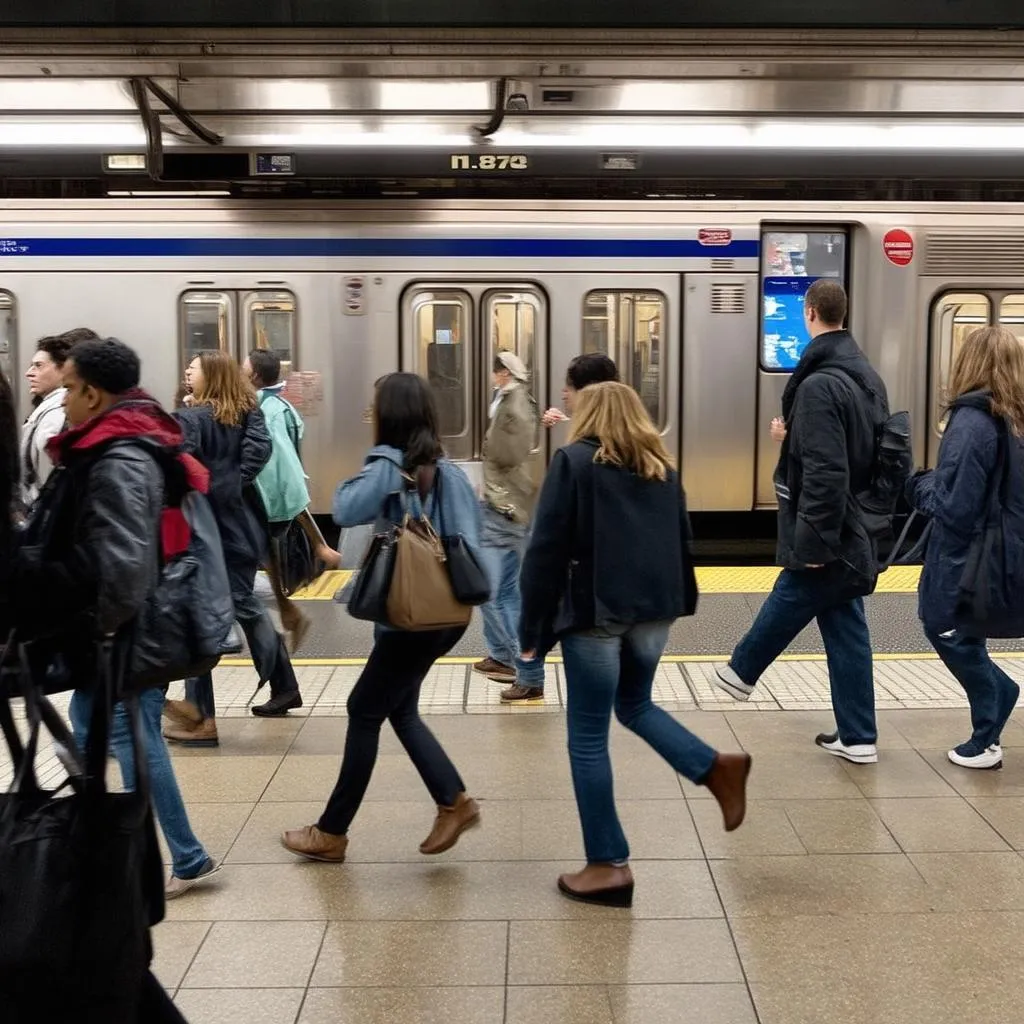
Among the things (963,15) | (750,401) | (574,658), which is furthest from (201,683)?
(750,401)

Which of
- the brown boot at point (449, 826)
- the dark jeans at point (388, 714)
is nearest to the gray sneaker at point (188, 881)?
the dark jeans at point (388, 714)

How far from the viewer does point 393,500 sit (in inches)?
158

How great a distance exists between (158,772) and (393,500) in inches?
44.8

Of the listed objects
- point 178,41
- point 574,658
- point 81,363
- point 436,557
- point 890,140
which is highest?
Result: point 890,140

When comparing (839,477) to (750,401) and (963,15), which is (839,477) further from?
(750,401)

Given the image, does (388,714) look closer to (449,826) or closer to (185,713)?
(449,826)

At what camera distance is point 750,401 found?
386 inches

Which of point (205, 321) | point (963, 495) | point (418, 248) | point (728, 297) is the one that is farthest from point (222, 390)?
point (728, 297)

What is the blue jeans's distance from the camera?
12.5 feet

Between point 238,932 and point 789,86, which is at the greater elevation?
point 789,86

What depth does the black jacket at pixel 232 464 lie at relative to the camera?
5.30m

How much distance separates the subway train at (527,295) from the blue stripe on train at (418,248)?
2 cm

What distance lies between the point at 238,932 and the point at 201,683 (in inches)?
75.1

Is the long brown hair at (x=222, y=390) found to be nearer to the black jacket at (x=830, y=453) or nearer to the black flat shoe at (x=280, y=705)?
the black flat shoe at (x=280, y=705)
